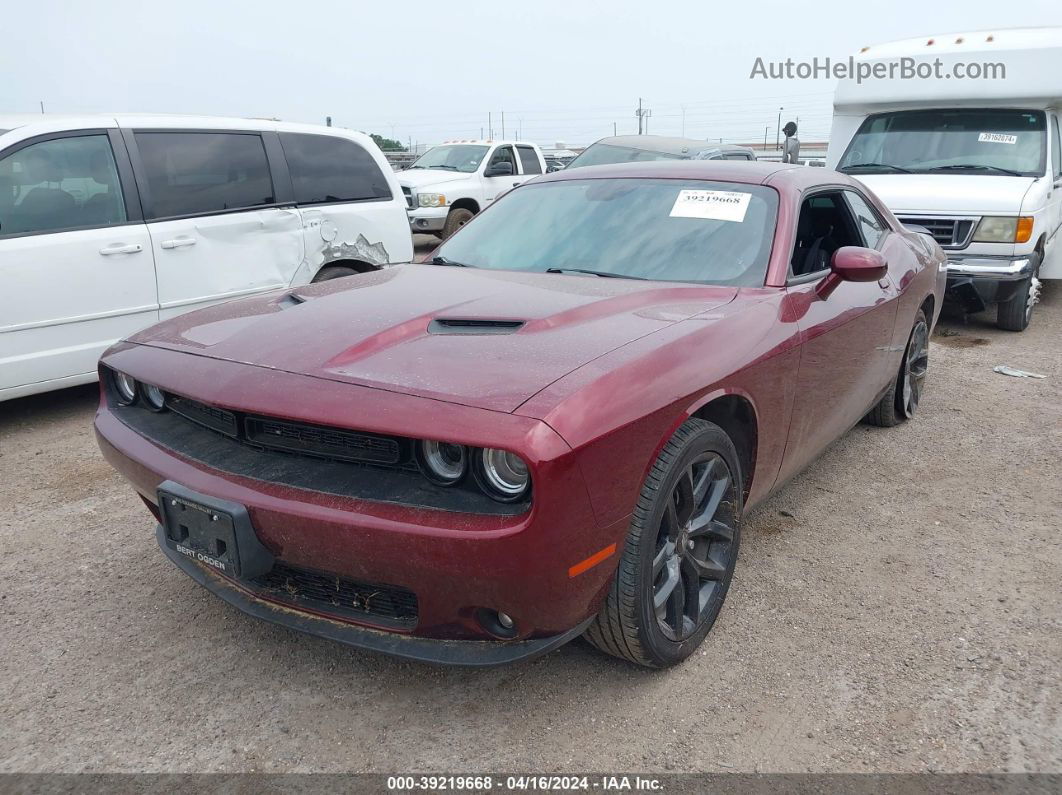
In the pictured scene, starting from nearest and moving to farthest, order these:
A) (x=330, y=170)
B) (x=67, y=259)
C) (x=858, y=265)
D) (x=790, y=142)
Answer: (x=858, y=265) < (x=67, y=259) < (x=330, y=170) < (x=790, y=142)

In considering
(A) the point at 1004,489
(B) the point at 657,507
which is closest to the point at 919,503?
(A) the point at 1004,489

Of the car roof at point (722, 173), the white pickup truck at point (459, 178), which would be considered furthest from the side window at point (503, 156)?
the car roof at point (722, 173)

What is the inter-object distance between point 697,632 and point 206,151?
4.44m

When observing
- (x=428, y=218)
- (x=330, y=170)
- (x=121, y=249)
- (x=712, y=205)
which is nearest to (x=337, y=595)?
(x=712, y=205)

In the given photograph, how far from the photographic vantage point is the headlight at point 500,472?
6.67ft

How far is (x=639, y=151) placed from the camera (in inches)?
449

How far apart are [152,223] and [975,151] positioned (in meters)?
6.75

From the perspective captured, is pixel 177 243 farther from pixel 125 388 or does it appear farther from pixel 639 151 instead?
pixel 639 151

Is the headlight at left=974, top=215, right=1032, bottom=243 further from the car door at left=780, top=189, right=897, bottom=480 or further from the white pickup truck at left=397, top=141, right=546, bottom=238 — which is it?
the white pickup truck at left=397, top=141, right=546, bottom=238

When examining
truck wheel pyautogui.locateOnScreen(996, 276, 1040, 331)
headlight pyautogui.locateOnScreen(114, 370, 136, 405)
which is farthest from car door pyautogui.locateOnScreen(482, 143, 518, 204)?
headlight pyautogui.locateOnScreen(114, 370, 136, 405)

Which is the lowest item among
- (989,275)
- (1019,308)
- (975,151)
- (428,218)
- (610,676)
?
(610,676)

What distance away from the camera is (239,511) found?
2141 millimetres

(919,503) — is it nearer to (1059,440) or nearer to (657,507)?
(1059,440)

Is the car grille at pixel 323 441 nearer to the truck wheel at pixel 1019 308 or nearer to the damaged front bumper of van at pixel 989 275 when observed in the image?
the damaged front bumper of van at pixel 989 275
